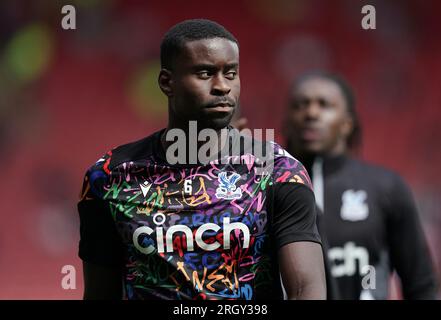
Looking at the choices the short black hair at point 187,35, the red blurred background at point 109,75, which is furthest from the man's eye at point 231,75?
the red blurred background at point 109,75

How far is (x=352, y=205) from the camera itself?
550cm

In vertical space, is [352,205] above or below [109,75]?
below

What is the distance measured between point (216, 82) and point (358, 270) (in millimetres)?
2288

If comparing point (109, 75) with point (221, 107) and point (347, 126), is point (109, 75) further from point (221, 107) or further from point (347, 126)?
point (221, 107)

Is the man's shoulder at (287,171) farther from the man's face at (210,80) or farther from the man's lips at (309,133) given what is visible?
the man's lips at (309,133)

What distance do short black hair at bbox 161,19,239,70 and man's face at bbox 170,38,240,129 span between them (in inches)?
0.8

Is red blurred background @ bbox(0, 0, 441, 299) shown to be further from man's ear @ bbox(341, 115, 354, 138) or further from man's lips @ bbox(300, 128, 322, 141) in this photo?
man's lips @ bbox(300, 128, 322, 141)

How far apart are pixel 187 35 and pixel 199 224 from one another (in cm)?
64

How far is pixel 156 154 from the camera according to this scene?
3.54 metres

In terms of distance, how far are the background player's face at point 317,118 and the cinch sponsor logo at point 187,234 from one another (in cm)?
Result: 229

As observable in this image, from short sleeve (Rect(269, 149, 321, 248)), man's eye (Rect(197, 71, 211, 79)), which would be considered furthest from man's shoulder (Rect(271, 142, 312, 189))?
man's eye (Rect(197, 71, 211, 79))

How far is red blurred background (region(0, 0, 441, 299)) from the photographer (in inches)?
330

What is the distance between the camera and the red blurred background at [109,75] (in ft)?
→ 27.5

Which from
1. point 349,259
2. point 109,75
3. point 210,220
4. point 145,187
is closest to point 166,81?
point 145,187
